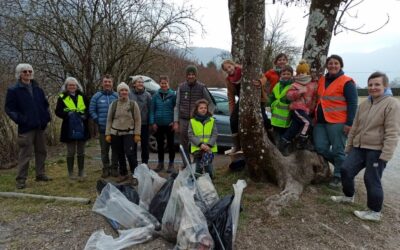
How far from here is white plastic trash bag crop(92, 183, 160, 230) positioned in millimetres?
3873

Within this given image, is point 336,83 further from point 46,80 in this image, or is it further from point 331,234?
point 46,80

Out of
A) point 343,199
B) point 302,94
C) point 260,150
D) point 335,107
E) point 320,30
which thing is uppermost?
point 320,30

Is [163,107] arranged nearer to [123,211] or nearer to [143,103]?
[143,103]

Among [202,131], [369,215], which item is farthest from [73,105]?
[369,215]

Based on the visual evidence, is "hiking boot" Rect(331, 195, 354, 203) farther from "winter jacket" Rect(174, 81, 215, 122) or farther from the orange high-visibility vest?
Answer: "winter jacket" Rect(174, 81, 215, 122)

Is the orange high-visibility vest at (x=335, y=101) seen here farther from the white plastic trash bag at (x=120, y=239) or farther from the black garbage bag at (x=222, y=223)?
the white plastic trash bag at (x=120, y=239)

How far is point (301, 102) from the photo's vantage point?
5.02 m

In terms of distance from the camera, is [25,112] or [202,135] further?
[25,112]

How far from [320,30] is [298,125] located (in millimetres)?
1619

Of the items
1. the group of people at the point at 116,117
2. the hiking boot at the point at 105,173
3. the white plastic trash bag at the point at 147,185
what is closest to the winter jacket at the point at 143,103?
the group of people at the point at 116,117

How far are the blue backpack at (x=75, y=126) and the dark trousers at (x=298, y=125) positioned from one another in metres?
3.23

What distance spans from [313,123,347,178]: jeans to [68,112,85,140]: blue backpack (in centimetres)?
366

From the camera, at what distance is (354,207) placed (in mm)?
4586

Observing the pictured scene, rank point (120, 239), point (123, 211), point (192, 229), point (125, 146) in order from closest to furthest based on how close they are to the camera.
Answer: point (192, 229) < point (120, 239) < point (123, 211) < point (125, 146)
